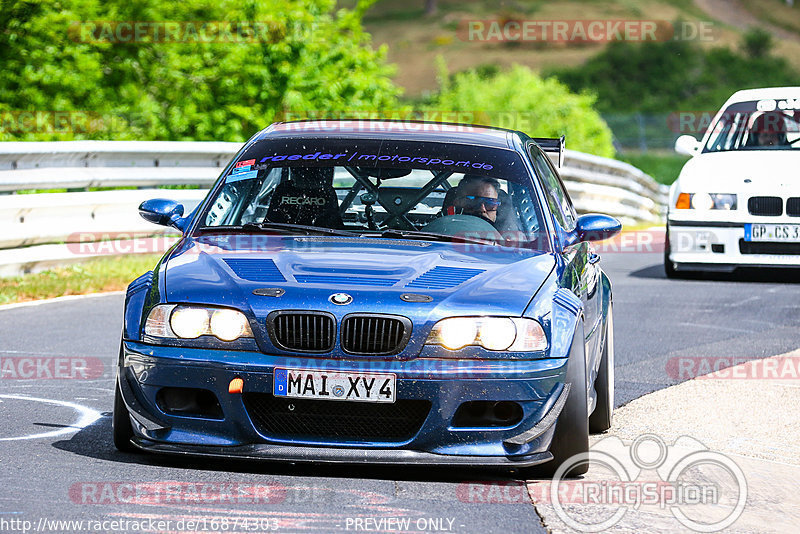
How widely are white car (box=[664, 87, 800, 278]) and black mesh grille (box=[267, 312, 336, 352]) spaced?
8.27m

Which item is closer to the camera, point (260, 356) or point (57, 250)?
point (260, 356)

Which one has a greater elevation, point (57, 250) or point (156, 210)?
point (156, 210)

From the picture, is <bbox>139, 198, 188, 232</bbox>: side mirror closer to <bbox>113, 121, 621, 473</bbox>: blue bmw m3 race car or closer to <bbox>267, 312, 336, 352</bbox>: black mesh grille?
<bbox>113, 121, 621, 473</bbox>: blue bmw m3 race car

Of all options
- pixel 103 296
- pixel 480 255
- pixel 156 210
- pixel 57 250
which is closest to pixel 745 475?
pixel 480 255

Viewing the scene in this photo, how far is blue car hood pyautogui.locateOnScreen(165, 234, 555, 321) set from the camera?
17.3 feet

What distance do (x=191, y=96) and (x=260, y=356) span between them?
49.1 ft

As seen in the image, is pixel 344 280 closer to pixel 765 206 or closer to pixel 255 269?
pixel 255 269

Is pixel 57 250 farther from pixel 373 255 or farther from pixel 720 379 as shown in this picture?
pixel 373 255

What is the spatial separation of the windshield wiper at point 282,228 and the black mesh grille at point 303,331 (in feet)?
3.20

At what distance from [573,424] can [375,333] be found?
84 cm

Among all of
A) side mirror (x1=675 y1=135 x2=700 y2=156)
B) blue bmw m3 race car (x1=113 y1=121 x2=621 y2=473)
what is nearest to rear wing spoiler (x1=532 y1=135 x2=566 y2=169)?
blue bmw m3 race car (x1=113 y1=121 x2=621 y2=473)

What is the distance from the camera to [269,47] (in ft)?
65.8

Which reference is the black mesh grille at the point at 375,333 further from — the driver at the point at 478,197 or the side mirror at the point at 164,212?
the side mirror at the point at 164,212

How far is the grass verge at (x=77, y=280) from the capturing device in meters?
11.2
